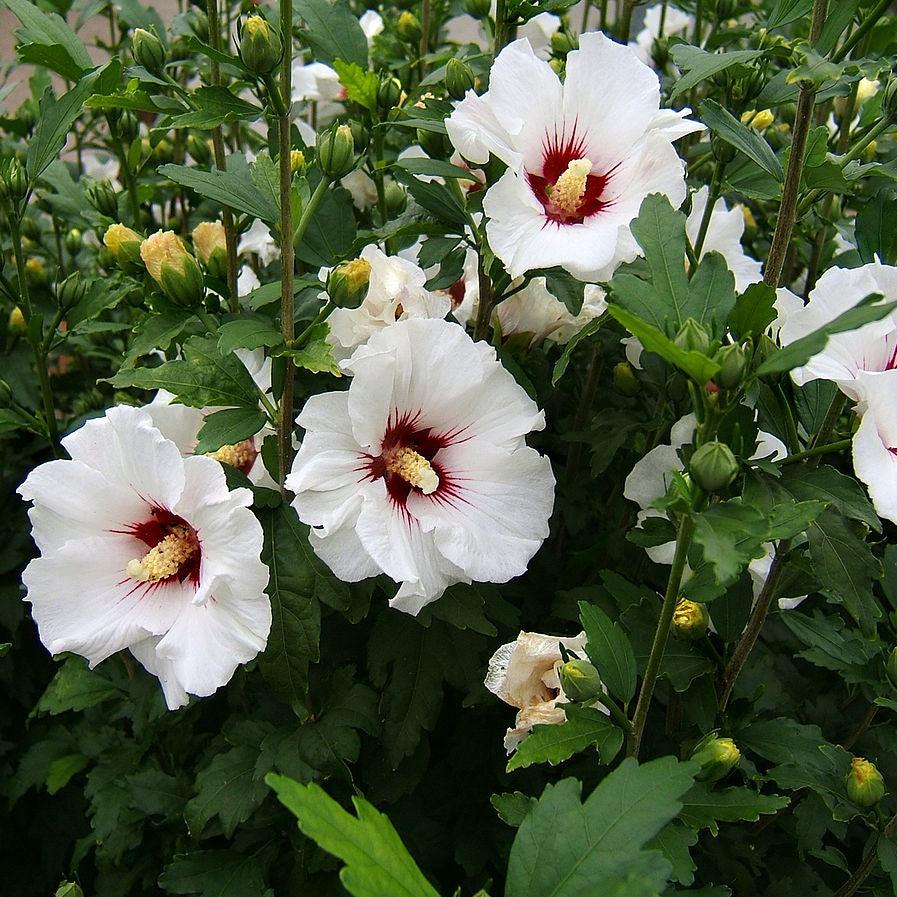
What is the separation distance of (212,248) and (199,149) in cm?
45

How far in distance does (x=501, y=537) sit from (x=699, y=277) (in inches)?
11.3

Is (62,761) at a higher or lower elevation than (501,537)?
lower

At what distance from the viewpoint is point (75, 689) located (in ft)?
3.62

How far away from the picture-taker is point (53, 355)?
1891 mm

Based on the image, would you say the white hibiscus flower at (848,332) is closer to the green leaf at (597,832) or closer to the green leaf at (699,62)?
the green leaf at (699,62)

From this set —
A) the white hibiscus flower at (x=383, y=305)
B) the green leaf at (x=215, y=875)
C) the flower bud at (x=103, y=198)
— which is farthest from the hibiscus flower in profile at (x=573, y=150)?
the green leaf at (x=215, y=875)

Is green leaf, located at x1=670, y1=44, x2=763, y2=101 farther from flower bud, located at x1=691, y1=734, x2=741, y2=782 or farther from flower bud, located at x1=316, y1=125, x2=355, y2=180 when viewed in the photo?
flower bud, located at x1=691, y1=734, x2=741, y2=782

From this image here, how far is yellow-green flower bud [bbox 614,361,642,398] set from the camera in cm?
107

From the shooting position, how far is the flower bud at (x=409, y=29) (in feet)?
4.69

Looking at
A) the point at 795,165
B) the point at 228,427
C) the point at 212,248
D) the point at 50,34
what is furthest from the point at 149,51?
the point at 795,165

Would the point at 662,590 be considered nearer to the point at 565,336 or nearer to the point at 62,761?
the point at 565,336

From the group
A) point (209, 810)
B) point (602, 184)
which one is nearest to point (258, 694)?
point (209, 810)

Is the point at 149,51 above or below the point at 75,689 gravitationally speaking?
above

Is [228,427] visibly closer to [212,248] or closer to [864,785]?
[212,248]
